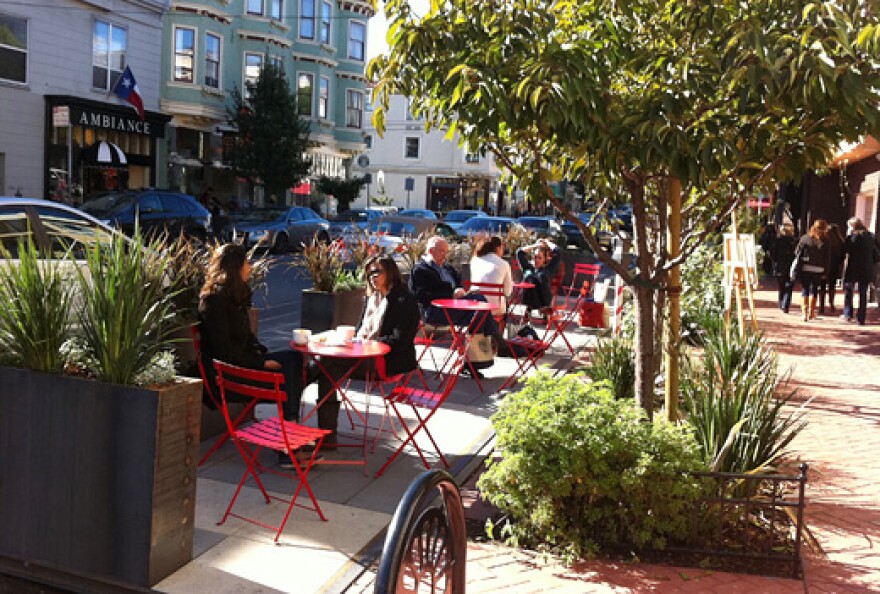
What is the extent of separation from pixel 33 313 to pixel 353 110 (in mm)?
40965

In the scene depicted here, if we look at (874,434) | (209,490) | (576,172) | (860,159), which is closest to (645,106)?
(576,172)

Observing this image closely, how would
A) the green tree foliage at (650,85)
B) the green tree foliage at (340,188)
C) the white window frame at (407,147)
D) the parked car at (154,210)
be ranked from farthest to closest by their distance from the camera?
1. the white window frame at (407,147)
2. the green tree foliage at (340,188)
3. the parked car at (154,210)
4. the green tree foliage at (650,85)

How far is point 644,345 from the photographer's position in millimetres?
5984

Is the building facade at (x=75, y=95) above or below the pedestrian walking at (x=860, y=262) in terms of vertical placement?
above

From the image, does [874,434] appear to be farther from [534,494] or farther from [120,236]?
[120,236]

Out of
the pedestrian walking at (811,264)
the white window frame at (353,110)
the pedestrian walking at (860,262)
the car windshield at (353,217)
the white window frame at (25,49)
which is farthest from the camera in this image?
the white window frame at (353,110)

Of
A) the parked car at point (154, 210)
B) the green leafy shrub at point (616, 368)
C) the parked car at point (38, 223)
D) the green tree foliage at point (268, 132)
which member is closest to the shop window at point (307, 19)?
the green tree foliage at point (268, 132)

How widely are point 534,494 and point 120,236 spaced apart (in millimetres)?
2521

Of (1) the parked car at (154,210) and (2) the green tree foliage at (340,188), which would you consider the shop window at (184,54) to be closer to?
(1) the parked car at (154,210)

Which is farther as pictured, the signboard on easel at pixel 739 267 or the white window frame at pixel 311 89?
the white window frame at pixel 311 89

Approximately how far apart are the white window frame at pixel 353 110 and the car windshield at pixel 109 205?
2323 cm

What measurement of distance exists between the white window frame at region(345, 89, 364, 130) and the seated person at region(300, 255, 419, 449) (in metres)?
38.2

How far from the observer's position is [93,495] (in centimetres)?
432

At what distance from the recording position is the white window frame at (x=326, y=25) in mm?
41281
